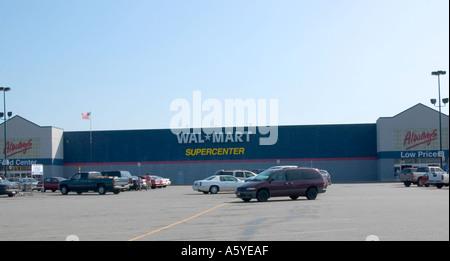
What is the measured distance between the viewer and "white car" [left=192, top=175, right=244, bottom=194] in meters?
38.8

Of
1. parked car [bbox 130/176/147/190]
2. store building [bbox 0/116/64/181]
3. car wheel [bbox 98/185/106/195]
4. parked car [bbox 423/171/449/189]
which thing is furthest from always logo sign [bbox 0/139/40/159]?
parked car [bbox 423/171/449/189]

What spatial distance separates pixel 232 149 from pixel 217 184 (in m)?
32.1

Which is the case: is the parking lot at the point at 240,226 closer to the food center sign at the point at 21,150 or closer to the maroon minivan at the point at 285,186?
the maroon minivan at the point at 285,186

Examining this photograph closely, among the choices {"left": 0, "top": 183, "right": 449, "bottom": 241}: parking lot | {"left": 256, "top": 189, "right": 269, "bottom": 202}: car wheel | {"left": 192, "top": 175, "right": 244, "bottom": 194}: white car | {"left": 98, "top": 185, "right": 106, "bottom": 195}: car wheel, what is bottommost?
{"left": 98, "top": 185, "right": 106, "bottom": 195}: car wheel

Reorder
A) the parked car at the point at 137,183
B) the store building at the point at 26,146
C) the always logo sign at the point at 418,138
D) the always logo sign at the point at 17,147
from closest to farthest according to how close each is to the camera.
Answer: the parked car at the point at 137,183 → the always logo sign at the point at 418,138 → the store building at the point at 26,146 → the always logo sign at the point at 17,147

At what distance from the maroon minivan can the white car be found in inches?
438

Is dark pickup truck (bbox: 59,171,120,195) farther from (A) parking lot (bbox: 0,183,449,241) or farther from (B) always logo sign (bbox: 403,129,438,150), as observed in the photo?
(B) always logo sign (bbox: 403,129,438,150)

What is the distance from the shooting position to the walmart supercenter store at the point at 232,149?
66.9 m

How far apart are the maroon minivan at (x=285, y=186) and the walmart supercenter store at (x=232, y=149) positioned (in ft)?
137

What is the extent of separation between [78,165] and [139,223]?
5941 centimetres

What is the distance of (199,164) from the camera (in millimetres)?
71438

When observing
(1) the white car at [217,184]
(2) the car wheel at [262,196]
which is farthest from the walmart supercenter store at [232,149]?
(2) the car wheel at [262,196]

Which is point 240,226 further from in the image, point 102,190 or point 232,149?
point 232,149
